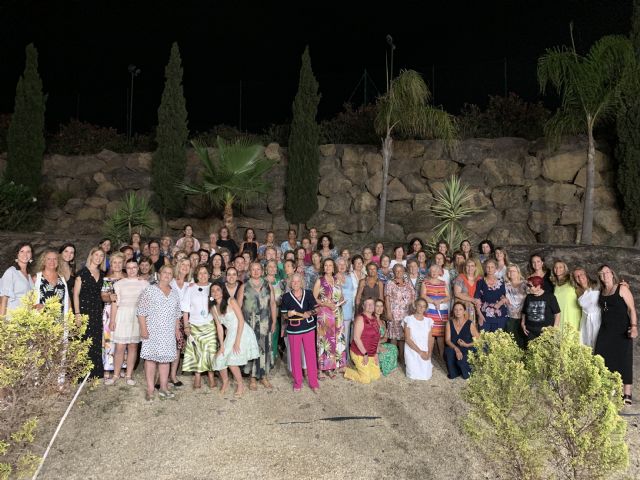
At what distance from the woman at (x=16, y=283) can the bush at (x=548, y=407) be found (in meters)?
4.20

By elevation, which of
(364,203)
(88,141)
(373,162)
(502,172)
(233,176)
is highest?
(88,141)

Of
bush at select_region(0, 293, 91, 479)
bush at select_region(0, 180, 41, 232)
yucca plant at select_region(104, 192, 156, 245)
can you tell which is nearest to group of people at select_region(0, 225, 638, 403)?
bush at select_region(0, 293, 91, 479)

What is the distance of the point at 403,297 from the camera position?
19.6 ft

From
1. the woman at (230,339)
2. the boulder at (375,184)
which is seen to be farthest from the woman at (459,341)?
the boulder at (375,184)

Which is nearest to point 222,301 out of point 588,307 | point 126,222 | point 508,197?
point 588,307

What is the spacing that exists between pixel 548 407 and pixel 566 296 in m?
3.26

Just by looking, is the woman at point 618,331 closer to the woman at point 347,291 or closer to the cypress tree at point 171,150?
the woman at point 347,291

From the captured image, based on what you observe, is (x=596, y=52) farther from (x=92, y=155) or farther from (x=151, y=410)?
(x=92, y=155)

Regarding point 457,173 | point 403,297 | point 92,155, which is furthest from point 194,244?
point 92,155

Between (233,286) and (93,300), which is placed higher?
(233,286)

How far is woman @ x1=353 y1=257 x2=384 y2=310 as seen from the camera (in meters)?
5.97

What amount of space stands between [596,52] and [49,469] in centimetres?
1023

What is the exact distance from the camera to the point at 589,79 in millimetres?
8648

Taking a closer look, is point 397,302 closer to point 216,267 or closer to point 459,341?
point 459,341
